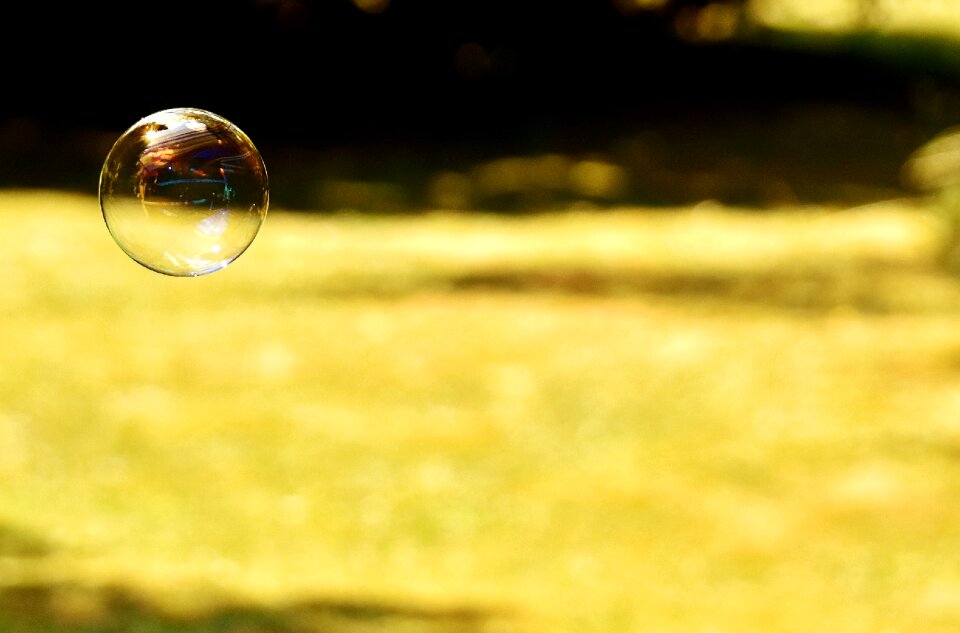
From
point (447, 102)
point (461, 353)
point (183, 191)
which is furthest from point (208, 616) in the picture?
point (447, 102)

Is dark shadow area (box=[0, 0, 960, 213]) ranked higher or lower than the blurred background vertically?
higher

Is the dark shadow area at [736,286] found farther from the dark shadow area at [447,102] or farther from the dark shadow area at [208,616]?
the dark shadow area at [208,616]

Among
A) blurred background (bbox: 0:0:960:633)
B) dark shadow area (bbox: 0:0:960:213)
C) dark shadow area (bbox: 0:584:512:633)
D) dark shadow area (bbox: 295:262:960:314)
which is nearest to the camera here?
dark shadow area (bbox: 0:584:512:633)

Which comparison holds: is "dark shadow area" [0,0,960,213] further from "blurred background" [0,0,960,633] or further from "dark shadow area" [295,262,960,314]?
"dark shadow area" [295,262,960,314]

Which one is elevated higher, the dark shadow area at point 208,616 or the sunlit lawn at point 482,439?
the sunlit lawn at point 482,439

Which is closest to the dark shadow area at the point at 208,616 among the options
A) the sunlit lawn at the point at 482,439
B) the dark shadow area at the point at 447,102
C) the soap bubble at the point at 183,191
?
the sunlit lawn at the point at 482,439

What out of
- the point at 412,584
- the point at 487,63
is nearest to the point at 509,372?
the point at 412,584

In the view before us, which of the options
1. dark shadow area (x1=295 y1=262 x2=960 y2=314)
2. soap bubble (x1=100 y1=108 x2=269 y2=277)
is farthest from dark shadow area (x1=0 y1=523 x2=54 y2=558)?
dark shadow area (x1=295 y1=262 x2=960 y2=314)

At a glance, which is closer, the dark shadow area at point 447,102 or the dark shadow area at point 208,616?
the dark shadow area at point 208,616
